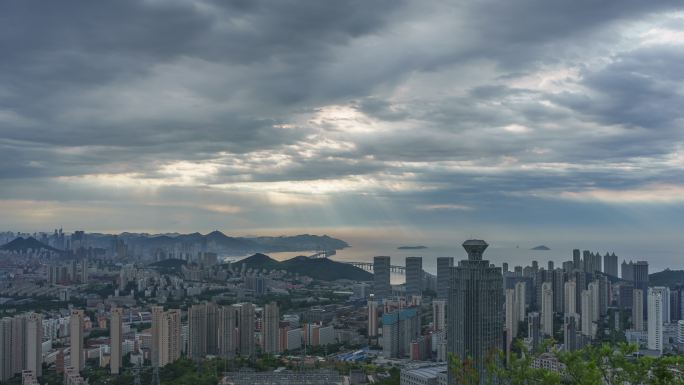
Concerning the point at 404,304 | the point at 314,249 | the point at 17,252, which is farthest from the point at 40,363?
the point at 314,249

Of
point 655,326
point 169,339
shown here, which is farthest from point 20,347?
point 655,326

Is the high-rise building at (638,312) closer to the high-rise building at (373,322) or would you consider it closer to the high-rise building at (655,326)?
the high-rise building at (655,326)

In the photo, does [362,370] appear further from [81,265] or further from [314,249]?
[314,249]

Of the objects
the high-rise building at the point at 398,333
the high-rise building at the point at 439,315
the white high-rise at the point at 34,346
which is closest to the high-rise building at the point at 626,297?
the high-rise building at the point at 439,315

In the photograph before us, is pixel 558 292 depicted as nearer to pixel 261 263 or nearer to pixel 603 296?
pixel 603 296

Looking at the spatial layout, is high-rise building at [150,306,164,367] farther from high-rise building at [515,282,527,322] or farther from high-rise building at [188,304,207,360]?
high-rise building at [515,282,527,322]

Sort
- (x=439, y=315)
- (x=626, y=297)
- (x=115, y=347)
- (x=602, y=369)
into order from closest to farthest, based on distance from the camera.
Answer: (x=602, y=369) < (x=115, y=347) < (x=439, y=315) < (x=626, y=297)
